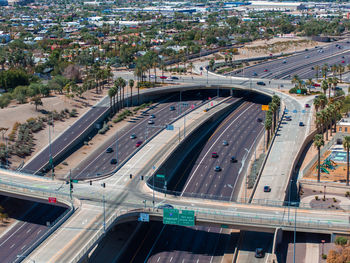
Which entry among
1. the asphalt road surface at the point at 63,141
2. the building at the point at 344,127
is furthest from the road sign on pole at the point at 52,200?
the building at the point at 344,127

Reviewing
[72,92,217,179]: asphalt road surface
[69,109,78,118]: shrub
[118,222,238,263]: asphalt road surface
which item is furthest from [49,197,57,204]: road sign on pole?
[69,109,78,118]: shrub

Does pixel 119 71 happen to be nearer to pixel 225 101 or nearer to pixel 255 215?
pixel 225 101

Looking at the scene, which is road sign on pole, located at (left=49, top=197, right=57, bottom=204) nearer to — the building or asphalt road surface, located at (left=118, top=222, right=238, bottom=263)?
asphalt road surface, located at (left=118, top=222, right=238, bottom=263)

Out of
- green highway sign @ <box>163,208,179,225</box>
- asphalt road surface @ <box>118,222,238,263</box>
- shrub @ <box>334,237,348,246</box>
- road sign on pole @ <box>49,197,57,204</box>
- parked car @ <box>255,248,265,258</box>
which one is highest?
green highway sign @ <box>163,208,179,225</box>

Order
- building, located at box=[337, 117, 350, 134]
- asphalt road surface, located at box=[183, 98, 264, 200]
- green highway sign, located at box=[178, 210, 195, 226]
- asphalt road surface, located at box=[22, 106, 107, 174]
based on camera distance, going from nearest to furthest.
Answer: green highway sign, located at box=[178, 210, 195, 226]
asphalt road surface, located at box=[183, 98, 264, 200]
asphalt road surface, located at box=[22, 106, 107, 174]
building, located at box=[337, 117, 350, 134]

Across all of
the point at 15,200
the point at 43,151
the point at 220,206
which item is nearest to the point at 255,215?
the point at 220,206

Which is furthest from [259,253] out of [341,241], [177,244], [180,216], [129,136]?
[129,136]

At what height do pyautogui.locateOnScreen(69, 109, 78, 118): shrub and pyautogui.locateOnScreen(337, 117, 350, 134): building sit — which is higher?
pyautogui.locateOnScreen(337, 117, 350, 134): building
